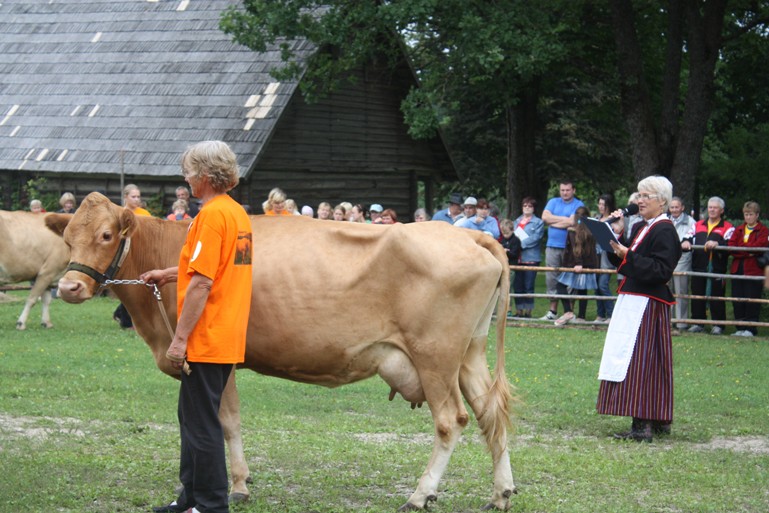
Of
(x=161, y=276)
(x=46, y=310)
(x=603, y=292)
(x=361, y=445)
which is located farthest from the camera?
(x=603, y=292)

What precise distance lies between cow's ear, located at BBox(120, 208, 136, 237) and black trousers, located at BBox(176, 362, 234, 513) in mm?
1225

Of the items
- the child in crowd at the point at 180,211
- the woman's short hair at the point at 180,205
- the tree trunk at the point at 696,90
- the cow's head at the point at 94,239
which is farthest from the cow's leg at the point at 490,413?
the tree trunk at the point at 696,90

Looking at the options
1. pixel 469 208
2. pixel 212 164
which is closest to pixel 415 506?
pixel 212 164

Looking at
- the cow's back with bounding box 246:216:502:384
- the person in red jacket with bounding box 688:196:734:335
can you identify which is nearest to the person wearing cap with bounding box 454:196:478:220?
the person in red jacket with bounding box 688:196:734:335

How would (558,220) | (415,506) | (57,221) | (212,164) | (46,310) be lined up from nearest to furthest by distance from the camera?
1. (212,164)
2. (415,506)
3. (57,221)
4. (46,310)
5. (558,220)

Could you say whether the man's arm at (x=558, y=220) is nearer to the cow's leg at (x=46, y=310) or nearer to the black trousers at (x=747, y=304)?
the black trousers at (x=747, y=304)

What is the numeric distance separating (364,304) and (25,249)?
1103cm

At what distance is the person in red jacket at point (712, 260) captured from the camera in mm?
16703

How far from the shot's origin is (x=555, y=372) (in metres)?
12.5

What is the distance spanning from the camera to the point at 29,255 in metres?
16.2

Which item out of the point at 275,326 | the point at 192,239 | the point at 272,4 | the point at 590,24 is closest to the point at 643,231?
the point at 275,326

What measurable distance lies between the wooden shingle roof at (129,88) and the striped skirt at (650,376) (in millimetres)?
15013

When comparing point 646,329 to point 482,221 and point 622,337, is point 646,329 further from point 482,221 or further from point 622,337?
point 482,221

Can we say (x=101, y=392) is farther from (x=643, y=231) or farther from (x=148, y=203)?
(x=148, y=203)
